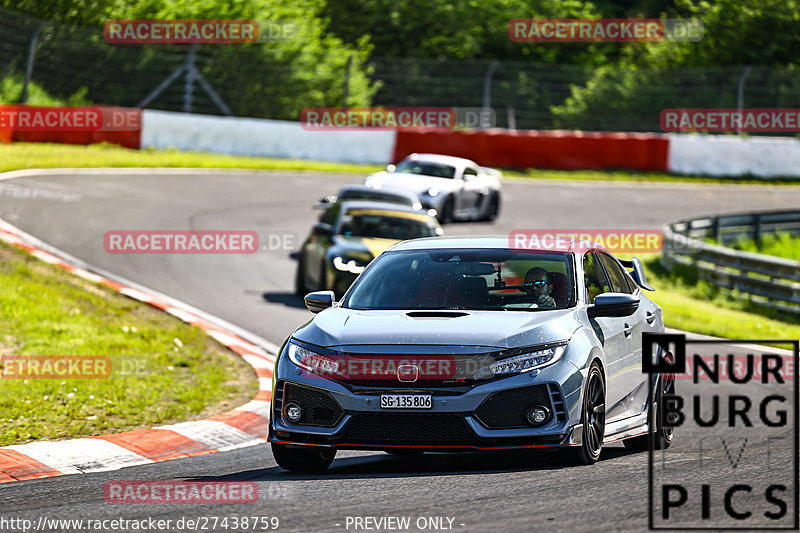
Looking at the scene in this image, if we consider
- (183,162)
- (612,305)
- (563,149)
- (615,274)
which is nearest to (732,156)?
(563,149)

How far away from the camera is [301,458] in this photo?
Answer: 745 centimetres

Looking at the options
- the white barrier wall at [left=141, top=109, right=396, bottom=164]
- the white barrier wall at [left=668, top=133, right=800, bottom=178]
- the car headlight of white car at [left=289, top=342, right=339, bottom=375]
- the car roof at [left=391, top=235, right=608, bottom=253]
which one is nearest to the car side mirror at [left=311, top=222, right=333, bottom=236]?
the car roof at [left=391, top=235, right=608, bottom=253]

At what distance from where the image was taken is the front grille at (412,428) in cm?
686

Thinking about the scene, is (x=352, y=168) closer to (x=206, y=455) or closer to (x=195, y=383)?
(x=195, y=383)

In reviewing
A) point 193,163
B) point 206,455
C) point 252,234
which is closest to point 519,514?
point 206,455

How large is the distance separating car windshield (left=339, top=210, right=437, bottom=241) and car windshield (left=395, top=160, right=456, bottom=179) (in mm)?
8457

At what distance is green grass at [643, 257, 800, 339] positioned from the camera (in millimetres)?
16406

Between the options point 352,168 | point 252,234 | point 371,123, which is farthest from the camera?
point 371,123

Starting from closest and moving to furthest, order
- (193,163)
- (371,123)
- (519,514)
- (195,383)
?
(519,514), (195,383), (193,163), (371,123)

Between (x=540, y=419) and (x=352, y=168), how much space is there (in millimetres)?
26058

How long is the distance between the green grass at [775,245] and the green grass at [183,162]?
923 centimetres

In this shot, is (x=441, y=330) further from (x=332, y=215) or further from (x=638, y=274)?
(x=332, y=215)

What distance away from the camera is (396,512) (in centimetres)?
600

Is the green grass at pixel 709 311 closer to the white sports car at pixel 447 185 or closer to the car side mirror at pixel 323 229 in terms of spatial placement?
the white sports car at pixel 447 185
